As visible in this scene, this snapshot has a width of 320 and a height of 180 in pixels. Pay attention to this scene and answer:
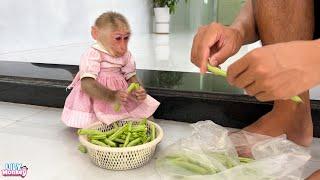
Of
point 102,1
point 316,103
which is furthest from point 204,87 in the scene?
point 102,1

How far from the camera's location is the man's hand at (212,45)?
29.2 inches

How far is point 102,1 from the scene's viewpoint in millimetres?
3002

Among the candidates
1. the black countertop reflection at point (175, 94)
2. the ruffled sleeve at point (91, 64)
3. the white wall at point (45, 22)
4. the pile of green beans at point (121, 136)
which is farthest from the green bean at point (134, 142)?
the white wall at point (45, 22)

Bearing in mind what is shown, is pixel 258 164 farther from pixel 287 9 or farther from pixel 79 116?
pixel 79 116

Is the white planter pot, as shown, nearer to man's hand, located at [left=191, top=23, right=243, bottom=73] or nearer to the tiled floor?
the tiled floor

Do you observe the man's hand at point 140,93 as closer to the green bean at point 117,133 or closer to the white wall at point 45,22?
the green bean at point 117,133

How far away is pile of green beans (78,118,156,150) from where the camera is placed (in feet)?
2.97

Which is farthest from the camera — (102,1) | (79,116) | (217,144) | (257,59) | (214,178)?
(102,1)

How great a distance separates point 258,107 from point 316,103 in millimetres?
177

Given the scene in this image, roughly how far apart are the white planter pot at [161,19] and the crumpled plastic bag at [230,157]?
10.7ft

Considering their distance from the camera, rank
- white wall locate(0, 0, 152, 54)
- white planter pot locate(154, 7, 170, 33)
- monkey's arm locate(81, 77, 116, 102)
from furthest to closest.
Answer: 1. white planter pot locate(154, 7, 170, 33)
2. white wall locate(0, 0, 152, 54)
3. monkey's arm locate(81, 77, 116, 102)

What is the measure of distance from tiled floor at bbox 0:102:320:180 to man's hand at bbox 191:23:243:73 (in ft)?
0.99

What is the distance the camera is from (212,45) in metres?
0.79

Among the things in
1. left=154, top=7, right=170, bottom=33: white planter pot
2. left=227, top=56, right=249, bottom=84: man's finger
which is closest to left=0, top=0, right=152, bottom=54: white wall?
left=154, top=7, right=170, bottom=33: white planter pot
